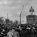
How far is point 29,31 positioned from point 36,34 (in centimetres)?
48

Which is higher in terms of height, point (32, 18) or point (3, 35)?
point (32, 18)

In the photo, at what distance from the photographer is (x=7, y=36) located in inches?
148

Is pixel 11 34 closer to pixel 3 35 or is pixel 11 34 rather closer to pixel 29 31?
pixel 3 35

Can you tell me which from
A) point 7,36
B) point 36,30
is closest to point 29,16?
point 36,30

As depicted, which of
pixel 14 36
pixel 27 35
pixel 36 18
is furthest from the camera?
pixel 36 18

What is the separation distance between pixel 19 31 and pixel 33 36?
0.77 meters

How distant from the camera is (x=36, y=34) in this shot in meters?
4.11

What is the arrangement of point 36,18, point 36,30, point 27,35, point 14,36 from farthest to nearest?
point 36,18
point 36,30
point 27,35
point 14,36

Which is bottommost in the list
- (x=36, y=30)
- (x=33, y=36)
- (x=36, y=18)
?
(x=33, y=36)

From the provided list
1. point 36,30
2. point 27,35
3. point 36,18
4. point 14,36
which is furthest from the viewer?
point 36,18

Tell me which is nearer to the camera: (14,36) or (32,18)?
(14,36)

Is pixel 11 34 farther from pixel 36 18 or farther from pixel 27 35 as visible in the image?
pixel 36 18

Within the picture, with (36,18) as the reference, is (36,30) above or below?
below

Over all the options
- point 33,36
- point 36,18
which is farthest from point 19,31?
point 36,18
